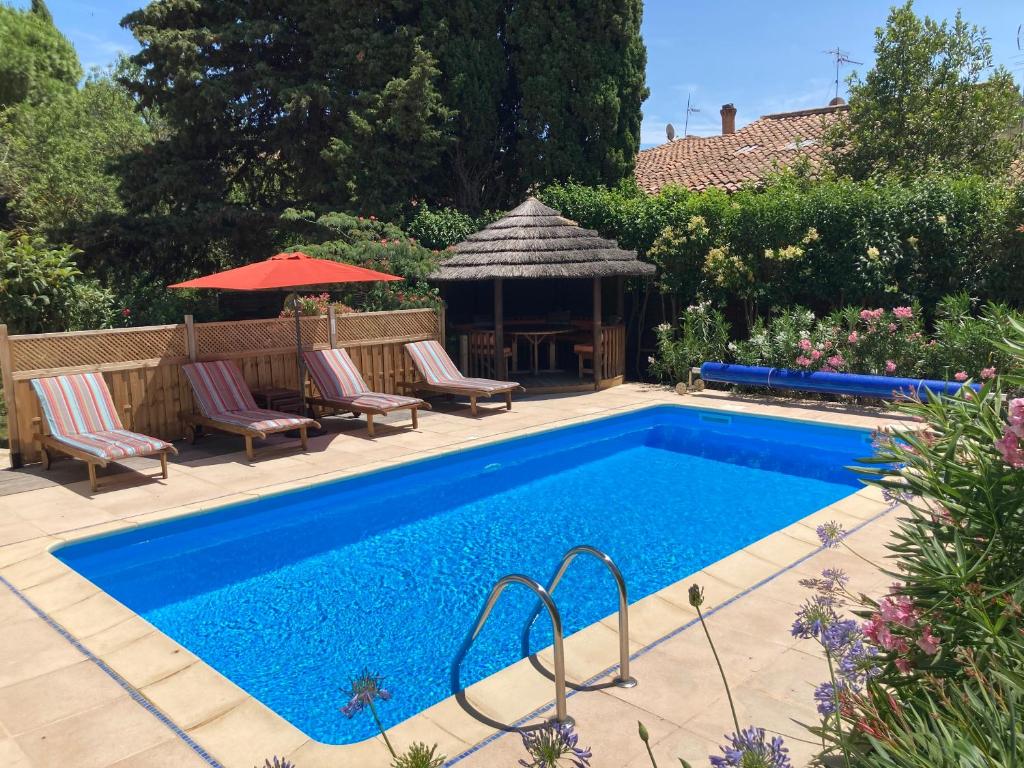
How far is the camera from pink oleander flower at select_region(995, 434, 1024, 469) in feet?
7.36

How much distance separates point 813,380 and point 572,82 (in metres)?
9.54

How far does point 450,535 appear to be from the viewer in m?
7.61

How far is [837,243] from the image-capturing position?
1342cm

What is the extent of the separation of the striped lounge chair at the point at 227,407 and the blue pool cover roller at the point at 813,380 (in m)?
6.92

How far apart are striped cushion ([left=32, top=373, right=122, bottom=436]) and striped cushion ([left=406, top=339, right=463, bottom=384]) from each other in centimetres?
467

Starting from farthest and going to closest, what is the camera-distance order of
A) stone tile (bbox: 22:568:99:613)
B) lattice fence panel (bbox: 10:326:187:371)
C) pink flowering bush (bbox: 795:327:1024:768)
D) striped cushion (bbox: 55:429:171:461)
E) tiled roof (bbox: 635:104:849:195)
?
tiled roof (bbox: 635:104:849:195) → lattice fence panel (bbox: 10:326:187:371) → striped cushion (bbox: 55:429:171:461) → stone tile (bbox: 22:568:99:613) → pink flowering bush (bbox: 795:327:1024:768)

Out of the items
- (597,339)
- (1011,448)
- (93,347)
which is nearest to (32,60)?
(93,347)

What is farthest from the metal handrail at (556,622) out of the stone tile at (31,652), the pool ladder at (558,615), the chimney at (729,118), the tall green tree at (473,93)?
the chimney at (729,118)

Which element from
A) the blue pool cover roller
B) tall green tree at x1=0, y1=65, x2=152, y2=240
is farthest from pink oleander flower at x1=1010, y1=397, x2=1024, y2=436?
tall green tree at x1=0, y1=65, x2=152, y2=240

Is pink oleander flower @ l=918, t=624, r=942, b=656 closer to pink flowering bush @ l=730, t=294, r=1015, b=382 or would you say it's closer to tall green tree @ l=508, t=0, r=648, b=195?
pink flowering bush @ l=730, t=294, r=1015, b=382

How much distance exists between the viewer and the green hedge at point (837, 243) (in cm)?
1259

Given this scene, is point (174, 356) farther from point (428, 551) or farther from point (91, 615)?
point (91, 615)

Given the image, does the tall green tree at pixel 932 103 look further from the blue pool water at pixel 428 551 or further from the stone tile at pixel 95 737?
the stone tile at pixel 95 737

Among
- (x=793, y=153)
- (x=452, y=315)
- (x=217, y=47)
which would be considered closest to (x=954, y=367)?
(x=452, y=315)
